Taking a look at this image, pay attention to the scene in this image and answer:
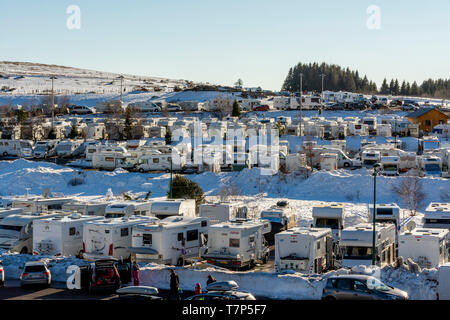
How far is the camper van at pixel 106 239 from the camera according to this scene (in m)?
21.2

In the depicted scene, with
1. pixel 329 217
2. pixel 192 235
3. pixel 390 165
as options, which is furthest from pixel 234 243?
pixel 390 165

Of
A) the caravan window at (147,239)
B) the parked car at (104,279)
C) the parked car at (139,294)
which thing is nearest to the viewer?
the parked car at (139,294)

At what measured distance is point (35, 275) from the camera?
17.7 m

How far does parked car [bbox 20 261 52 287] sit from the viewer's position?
1766cm

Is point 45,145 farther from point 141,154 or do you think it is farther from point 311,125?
point 311,125

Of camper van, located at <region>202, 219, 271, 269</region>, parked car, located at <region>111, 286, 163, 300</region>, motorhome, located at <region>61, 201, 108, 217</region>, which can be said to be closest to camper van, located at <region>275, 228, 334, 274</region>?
camper van, located at <region>202, 219, 271, 269</region>

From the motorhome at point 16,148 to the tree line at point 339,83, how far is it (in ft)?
302

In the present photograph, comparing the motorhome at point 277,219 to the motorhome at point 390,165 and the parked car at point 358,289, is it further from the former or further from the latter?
the motorhome at point 390,165

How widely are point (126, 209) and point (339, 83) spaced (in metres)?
128

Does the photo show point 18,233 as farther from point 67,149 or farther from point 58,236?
point 67,149

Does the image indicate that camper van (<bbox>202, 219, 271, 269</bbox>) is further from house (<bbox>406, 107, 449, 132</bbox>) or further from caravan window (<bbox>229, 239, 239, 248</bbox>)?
house (<bbox>406, 107, 449, 132</bbox>)

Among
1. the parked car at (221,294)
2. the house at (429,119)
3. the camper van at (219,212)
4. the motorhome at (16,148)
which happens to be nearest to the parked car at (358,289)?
the parked car at (221,294)
